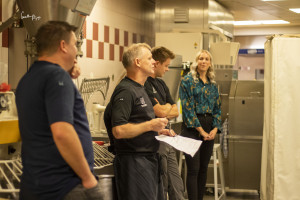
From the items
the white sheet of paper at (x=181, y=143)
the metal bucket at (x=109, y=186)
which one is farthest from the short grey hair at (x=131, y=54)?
the metal bucket at (x=109, y=186)

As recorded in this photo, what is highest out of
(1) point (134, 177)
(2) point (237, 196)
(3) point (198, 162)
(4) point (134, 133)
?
(4) point (134, 133)

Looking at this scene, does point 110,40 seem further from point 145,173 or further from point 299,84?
point 145,173

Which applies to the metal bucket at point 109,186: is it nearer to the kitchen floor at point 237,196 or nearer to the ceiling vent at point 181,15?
the kitchen floor at point 237,196

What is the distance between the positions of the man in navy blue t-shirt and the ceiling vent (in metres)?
5.21

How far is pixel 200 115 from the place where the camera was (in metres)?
3.99

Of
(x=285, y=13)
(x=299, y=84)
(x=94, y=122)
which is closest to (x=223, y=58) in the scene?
(x=299, y=84)

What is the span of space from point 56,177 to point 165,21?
5.45m

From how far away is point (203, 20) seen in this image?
6.88 metres

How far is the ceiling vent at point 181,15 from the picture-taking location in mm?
6883

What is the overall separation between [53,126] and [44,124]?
0.08 meters

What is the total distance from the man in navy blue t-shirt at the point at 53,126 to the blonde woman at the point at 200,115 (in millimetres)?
2195

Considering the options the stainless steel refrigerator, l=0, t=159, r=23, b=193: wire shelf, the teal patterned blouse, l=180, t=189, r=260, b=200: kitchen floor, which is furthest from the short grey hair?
l=180, t=189, r=260, b=200: kitchen floor

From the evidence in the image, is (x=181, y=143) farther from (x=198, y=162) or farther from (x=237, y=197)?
(x=237, y=197)

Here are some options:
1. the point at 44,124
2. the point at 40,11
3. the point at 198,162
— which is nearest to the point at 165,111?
the point at 198,162
